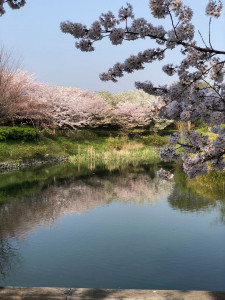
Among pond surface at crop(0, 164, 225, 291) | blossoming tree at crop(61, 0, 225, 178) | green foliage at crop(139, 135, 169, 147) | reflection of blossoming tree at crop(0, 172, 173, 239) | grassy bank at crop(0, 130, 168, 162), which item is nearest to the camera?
blossoming tree at crop(61, 0, 225, 178)

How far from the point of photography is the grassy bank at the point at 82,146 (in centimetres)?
2548

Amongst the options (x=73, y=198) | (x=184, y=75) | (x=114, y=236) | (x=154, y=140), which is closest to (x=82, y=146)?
(x=154, y=140)

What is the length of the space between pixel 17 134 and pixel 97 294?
78.7ft

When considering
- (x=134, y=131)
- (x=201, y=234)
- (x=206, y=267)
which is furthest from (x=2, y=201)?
(x=134, y=131)

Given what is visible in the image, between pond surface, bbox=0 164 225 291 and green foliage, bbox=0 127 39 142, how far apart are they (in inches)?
432

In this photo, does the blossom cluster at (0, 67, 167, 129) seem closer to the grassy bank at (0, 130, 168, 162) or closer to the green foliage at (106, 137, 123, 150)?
the grassy bank at (0, 130, 168, 162)

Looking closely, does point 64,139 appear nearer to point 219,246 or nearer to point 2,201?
point 2,201

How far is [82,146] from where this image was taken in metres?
33.5

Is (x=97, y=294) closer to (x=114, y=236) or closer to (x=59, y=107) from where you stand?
(x=114, y=236)

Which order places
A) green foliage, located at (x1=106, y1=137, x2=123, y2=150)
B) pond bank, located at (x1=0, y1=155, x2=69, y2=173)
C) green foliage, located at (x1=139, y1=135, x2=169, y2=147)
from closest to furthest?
pond bank, located at (x1=0, y1=155, x2=69, y2=173) < green foliage, located at (x1=106, y1=137, x2=123, y2=150) < green foliage, located at (x1=139, y1=135, x2=169, y2=147)

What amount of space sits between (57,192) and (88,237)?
6073 mm

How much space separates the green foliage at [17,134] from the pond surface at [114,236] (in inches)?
432

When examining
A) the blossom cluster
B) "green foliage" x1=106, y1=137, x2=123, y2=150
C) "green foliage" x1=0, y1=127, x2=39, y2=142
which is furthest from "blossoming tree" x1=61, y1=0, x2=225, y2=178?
"green foliage" x1=106, y1=137, x2=123, y2=150

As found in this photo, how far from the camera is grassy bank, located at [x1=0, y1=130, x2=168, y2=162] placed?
83.6 ft
